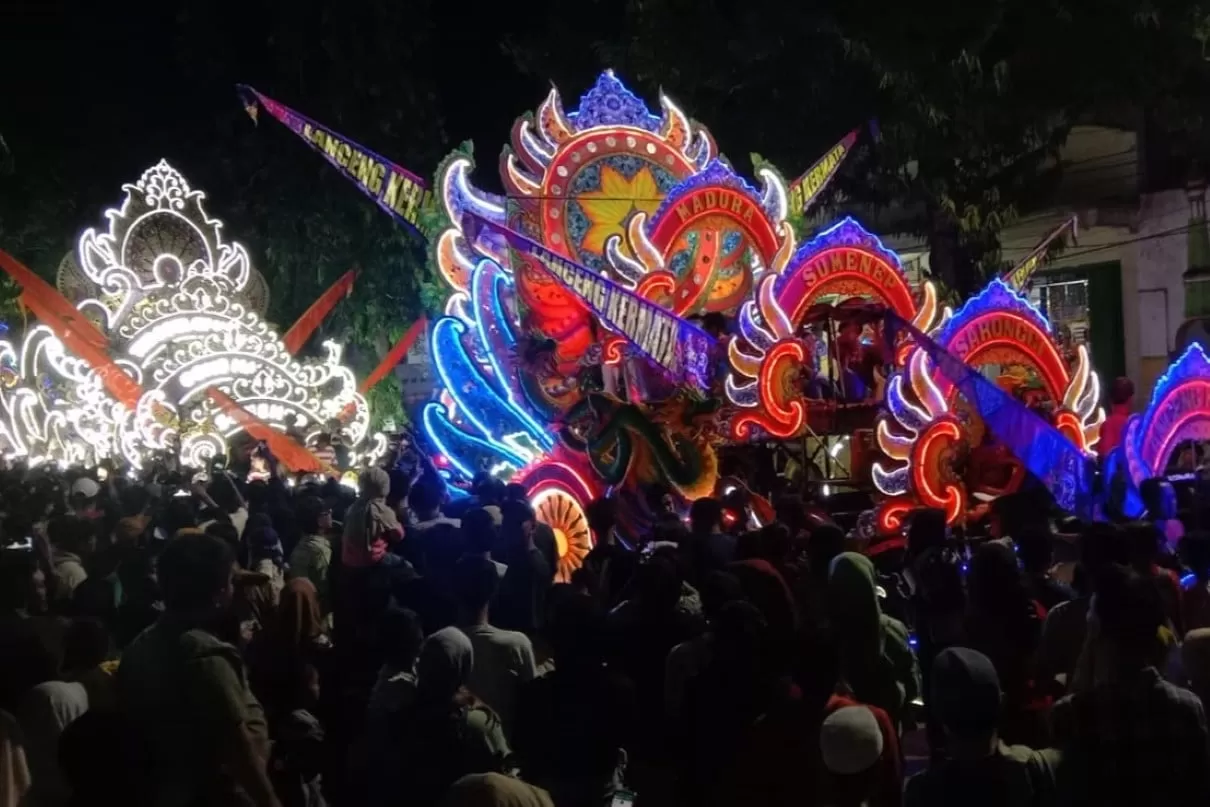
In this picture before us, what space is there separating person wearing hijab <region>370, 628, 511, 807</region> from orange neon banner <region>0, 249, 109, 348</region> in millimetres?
14252

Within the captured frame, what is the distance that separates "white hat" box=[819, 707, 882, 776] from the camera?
3.42 metres

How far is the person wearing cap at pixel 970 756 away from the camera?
3.15 meters

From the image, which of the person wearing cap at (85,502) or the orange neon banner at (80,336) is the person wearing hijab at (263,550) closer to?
the person wearing cap at (85,502)

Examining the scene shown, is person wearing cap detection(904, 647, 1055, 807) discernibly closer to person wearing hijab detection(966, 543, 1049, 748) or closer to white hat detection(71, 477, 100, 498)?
person wearing hijab detection(966, 543, 1049, 748)

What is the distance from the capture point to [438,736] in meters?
3.55

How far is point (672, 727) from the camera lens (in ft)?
13.3

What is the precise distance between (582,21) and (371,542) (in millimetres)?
16818

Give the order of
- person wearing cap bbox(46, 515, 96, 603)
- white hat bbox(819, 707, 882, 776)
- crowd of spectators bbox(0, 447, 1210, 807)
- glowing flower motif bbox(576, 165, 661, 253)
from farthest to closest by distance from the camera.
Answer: glowing flower motif bbox(576, 165, 661, 253)
person wearing cap bbox(46, 515, 96, 603)
white hat bbox(819, 707, 882, 776)
crowd of spectators bbox(0, 447, 1210, 807)

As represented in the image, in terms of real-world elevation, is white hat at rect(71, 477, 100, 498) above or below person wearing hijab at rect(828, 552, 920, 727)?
above

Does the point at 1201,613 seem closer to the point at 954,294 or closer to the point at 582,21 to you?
the point at 954,294

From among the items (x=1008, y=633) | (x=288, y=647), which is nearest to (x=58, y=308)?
(x=288, y=647)

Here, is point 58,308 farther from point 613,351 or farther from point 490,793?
point 490,793

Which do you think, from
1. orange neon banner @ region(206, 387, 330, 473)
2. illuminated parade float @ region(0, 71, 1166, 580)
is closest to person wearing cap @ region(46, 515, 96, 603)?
illuminated parade float @ region(0, 71, 1166, 580)

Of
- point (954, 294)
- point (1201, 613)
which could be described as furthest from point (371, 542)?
point (954, 294)
